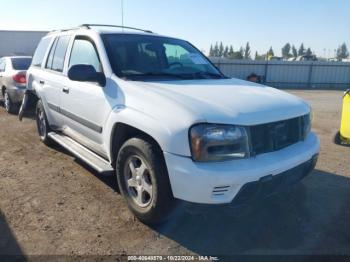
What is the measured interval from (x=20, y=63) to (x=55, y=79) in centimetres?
532

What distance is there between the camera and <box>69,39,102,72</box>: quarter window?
418cm

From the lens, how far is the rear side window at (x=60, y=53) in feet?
16.5

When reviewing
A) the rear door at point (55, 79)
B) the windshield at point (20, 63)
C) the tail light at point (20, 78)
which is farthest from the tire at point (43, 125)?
the windshield at point (20, 63)

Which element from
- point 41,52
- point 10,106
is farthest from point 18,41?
point 41,52

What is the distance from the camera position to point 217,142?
9.50ft

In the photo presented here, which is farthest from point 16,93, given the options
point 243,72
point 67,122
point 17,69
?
point 243,72

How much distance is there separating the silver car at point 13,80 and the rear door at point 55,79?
3.75 metres

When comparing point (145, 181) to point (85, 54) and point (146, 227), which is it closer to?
point (146, 227)

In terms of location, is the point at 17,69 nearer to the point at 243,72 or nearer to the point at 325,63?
the point at 243,72

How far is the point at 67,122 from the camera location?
16.1 ft

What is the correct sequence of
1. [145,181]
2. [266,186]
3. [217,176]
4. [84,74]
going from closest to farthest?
[217,176] → [266,186] → [145,181] → [84,74]

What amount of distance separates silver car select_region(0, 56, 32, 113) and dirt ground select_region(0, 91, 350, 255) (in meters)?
4.62

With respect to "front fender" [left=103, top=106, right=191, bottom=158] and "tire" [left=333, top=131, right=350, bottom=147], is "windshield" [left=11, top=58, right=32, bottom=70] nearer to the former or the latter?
"front fender" [left=103, top=106, right=191, bottom=158]

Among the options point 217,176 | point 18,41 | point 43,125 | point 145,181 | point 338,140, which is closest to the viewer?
point 217,176
